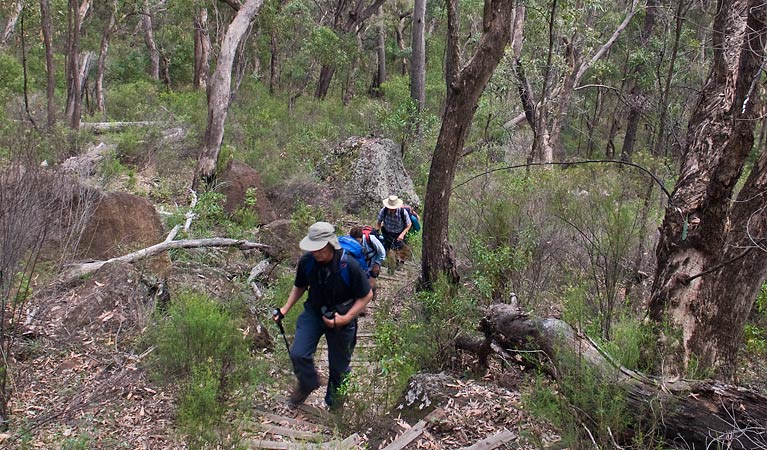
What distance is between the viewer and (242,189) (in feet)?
38.8

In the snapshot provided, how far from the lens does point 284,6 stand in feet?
62.8

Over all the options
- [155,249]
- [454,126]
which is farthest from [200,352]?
[454,126]

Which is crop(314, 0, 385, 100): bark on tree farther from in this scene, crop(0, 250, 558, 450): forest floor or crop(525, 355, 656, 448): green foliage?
crop(525, 355, 656, 448): green foliage

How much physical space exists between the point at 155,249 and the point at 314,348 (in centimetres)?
349

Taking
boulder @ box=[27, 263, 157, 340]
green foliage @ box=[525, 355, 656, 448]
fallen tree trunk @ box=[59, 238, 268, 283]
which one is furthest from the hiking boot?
fallen tree trunk @ box=[59, 238, 268, 283]

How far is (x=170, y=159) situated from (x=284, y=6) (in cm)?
818

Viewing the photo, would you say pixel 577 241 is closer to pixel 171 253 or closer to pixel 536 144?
pixel 171 253

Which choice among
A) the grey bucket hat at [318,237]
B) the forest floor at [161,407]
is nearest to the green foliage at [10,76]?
the forest floor at [161,407]

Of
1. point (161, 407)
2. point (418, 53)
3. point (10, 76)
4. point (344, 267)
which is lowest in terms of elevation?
point (161, 407)

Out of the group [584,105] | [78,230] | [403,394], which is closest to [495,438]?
[403,394]

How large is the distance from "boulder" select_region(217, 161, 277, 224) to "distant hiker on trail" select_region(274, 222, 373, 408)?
21.0 ft

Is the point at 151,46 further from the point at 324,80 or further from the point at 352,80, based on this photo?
the point at 352,80

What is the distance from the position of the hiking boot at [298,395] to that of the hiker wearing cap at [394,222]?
12.9 feet

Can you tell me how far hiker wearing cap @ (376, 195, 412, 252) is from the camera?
9023mm
